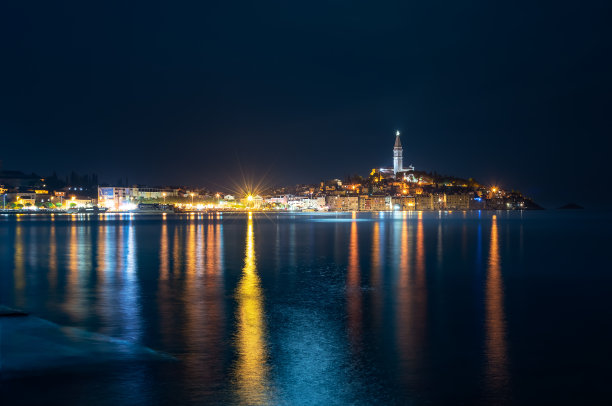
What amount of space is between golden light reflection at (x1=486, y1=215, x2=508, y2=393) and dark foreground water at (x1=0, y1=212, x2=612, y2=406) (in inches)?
1.5

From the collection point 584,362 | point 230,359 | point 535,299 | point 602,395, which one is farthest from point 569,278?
point 230,359

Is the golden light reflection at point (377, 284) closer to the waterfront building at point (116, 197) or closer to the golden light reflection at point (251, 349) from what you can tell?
the golden light reflection at point (251, 349)

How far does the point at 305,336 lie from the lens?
10.5m

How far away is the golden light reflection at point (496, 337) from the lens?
26.3 feet

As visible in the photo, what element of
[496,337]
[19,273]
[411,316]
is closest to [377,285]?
[411,316]

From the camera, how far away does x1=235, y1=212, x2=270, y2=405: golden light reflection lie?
7273 millimetres

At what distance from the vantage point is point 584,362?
29.0 ft

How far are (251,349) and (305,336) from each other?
4.41 feet

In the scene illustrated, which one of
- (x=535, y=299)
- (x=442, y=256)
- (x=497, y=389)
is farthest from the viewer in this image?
(x=442, y=256)

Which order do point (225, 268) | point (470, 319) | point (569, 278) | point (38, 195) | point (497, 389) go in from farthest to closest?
point (38, 195) < point (225, 268) < point (569, 278) < point (470, 319) < point (497, 389)

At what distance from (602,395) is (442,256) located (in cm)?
2135

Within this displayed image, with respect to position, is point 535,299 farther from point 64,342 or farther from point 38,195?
point 38,195

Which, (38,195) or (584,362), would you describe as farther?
(38,195)

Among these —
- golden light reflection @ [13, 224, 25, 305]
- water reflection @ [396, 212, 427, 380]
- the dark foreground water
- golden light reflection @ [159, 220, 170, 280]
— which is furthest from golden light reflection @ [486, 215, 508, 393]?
golden light reflection @ [13, 224, 25, 305]
